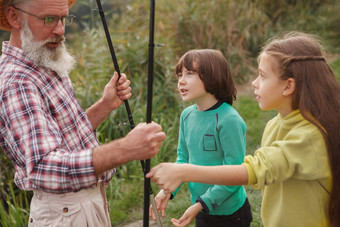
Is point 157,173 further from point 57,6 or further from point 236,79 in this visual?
point 236,79

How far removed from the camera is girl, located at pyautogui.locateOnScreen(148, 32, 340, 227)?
1752 millimetres

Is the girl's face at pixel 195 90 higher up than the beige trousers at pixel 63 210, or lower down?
higher up

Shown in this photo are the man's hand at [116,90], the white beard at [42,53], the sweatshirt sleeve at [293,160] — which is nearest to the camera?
the sweatshirt sleeve at [293,160]

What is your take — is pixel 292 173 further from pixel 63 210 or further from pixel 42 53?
pixel 42 53

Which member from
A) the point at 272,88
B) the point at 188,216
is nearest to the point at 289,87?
the point at 272,88

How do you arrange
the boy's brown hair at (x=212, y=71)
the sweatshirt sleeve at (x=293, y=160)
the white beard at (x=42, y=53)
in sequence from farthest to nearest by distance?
the boy's brown hair at (x=212, y=71)
the white beard at (x=42, y=53)
the sweatshirt sleeve at (x=293, y=160)

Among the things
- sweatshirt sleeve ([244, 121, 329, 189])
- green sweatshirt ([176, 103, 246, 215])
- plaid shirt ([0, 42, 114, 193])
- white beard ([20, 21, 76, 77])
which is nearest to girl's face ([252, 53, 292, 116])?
sweatshirt sleeve ([244, 121, 329, 189])

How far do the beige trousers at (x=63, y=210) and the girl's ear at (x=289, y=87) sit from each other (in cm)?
118

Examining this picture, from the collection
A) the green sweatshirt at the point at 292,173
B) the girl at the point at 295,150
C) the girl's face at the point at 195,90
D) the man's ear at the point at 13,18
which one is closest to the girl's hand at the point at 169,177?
the girl at the point at 295,150

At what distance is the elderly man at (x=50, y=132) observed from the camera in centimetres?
180

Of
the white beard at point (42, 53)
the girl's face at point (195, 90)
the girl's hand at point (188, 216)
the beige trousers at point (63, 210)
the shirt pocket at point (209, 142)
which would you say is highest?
the white beard at point (42, 53)

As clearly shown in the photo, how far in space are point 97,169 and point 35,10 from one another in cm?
94

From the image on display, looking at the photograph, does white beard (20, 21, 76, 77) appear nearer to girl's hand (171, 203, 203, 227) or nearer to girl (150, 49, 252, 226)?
girl (150, 49, 252, 226)

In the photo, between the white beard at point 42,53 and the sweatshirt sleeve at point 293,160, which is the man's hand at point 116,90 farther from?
the sweatshirt sleeve at point 293,160
